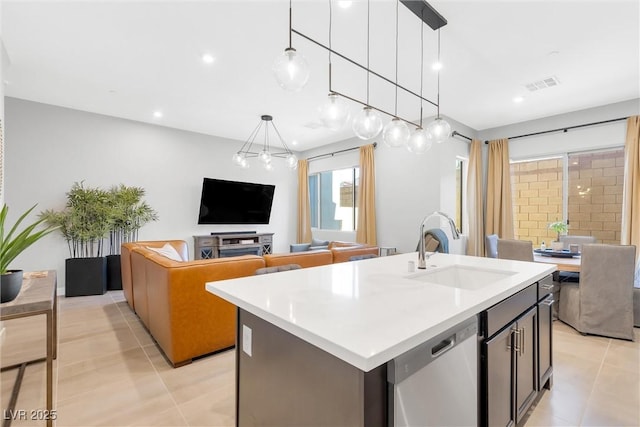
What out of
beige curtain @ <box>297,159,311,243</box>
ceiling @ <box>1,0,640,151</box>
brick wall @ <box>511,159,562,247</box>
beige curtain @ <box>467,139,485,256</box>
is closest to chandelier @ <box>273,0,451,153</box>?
ceiling @ <box>1,0,640,151</box>

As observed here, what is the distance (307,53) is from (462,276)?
256 centimetres

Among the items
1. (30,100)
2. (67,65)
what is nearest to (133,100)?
(67,65)

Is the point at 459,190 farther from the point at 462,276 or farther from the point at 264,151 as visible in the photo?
the point at 462,276

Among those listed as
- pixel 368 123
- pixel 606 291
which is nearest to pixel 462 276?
pixel 368 123

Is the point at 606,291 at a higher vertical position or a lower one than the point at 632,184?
lower

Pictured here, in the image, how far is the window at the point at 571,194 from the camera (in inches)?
177

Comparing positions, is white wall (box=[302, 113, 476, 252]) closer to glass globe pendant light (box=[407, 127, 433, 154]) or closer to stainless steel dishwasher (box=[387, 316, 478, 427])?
glass globe pendant light (box=[407, 127, 433, 154])

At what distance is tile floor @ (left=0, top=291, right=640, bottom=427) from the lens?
183 cm

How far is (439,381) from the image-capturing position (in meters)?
A: 1.05

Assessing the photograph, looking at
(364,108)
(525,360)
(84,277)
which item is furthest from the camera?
(84,277)

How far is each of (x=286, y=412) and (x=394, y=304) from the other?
58 centimetres

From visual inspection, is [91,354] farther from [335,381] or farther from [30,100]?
[30,100]

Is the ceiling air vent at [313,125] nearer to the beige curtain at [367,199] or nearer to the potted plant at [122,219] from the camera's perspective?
the beige curtain at [367,199]

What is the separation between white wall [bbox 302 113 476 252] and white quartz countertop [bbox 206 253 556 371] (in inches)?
126
